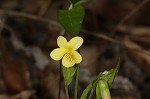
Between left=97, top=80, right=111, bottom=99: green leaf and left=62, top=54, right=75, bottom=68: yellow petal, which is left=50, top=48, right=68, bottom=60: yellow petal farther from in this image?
left=97, top=80, right=111, bottom=99: green leaf

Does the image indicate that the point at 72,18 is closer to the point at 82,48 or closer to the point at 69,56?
the point at 69,56

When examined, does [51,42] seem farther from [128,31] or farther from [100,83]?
[100,83]

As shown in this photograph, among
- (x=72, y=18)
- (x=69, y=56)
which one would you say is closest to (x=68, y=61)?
(x=69, y=56)

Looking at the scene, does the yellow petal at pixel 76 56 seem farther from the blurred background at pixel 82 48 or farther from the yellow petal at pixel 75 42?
the blurred background at pixel 82 48

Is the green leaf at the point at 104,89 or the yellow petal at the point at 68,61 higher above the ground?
the yellow petal at the point at 68,61

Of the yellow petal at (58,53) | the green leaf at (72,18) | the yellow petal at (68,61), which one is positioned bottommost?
the yellow petal at (68,61)

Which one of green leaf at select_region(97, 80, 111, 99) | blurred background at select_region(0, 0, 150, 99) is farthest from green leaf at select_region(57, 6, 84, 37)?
blurred background at select_region(0, 0, 150, 99)

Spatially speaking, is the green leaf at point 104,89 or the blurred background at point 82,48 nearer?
the green leaf at point 104,89

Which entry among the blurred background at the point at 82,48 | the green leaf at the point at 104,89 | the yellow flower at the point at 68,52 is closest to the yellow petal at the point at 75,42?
the yellow flower at the point at 68,52
